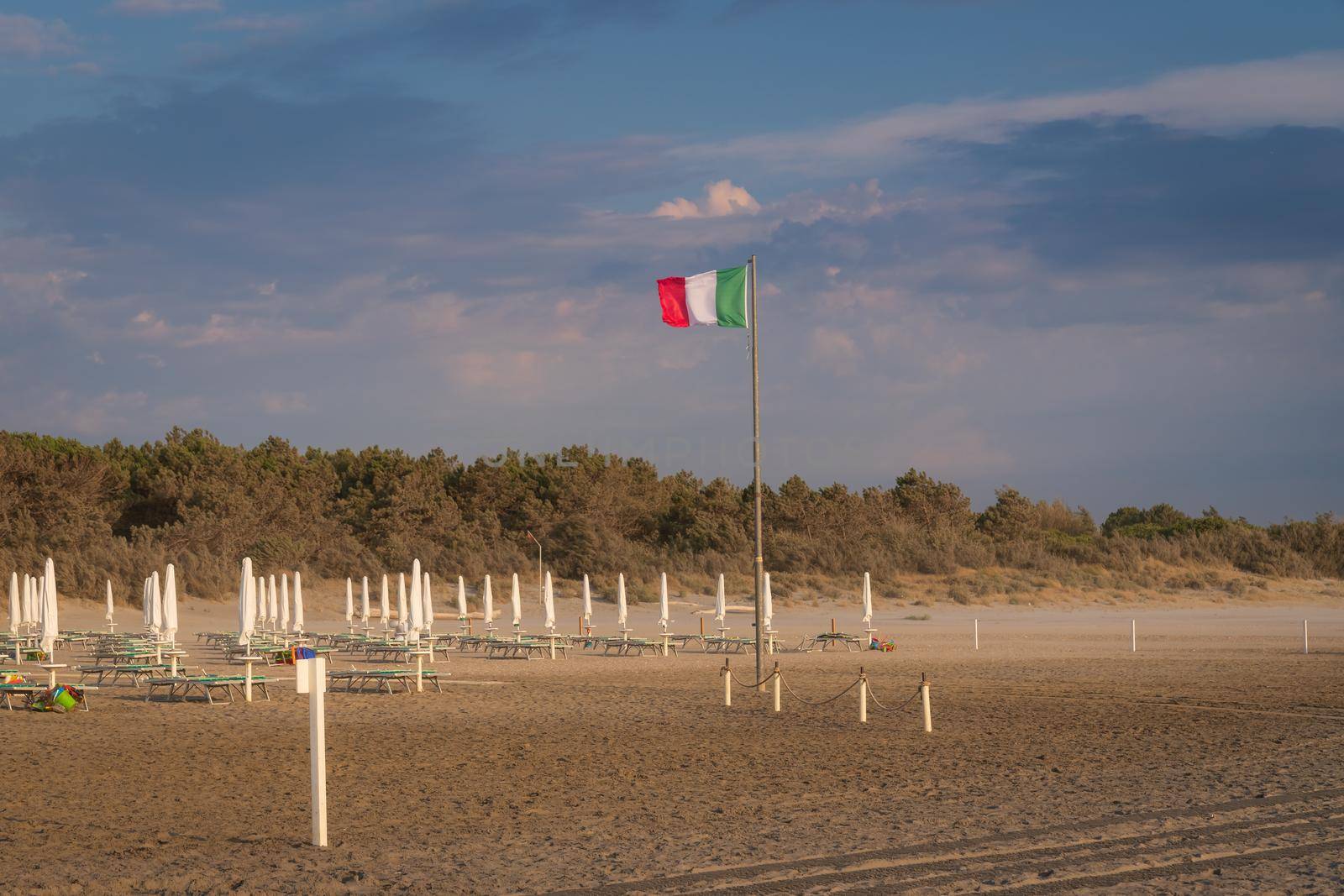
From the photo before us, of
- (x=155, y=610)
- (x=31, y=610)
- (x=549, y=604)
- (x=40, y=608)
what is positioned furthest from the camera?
(x=549, y=604)

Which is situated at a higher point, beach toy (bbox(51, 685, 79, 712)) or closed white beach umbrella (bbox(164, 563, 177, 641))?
closed white beach umbrella (bbox(164, 563, 177, 641))

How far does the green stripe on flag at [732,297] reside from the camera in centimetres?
2012

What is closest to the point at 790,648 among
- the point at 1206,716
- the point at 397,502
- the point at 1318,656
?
the point at 1318,656

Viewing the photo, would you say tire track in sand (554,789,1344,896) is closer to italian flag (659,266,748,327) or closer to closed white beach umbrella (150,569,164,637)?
italian flag (659,266,748,327)

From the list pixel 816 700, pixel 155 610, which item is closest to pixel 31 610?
pixel 155 610

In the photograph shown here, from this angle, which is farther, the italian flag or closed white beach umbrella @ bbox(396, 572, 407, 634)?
closed white beach umbrella @ bbox(396, 572, 407, 634)

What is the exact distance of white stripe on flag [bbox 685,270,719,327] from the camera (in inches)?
795

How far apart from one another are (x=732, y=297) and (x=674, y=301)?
0.89 metres

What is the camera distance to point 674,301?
20.5 metres

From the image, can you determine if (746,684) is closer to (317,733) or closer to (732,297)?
(732,297)

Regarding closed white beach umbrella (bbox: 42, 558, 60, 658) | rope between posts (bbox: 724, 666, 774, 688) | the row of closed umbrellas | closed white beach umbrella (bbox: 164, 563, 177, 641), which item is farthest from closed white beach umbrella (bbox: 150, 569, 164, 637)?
rope between posts (bbox: 724, 666, 774, 688)

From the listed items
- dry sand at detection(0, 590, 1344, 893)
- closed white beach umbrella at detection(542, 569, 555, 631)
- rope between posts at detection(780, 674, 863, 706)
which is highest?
closed white beach umbrella at detection(542, 569, 555, 631)

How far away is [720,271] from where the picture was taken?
20156 millimetres

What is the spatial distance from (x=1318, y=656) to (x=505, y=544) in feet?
103
